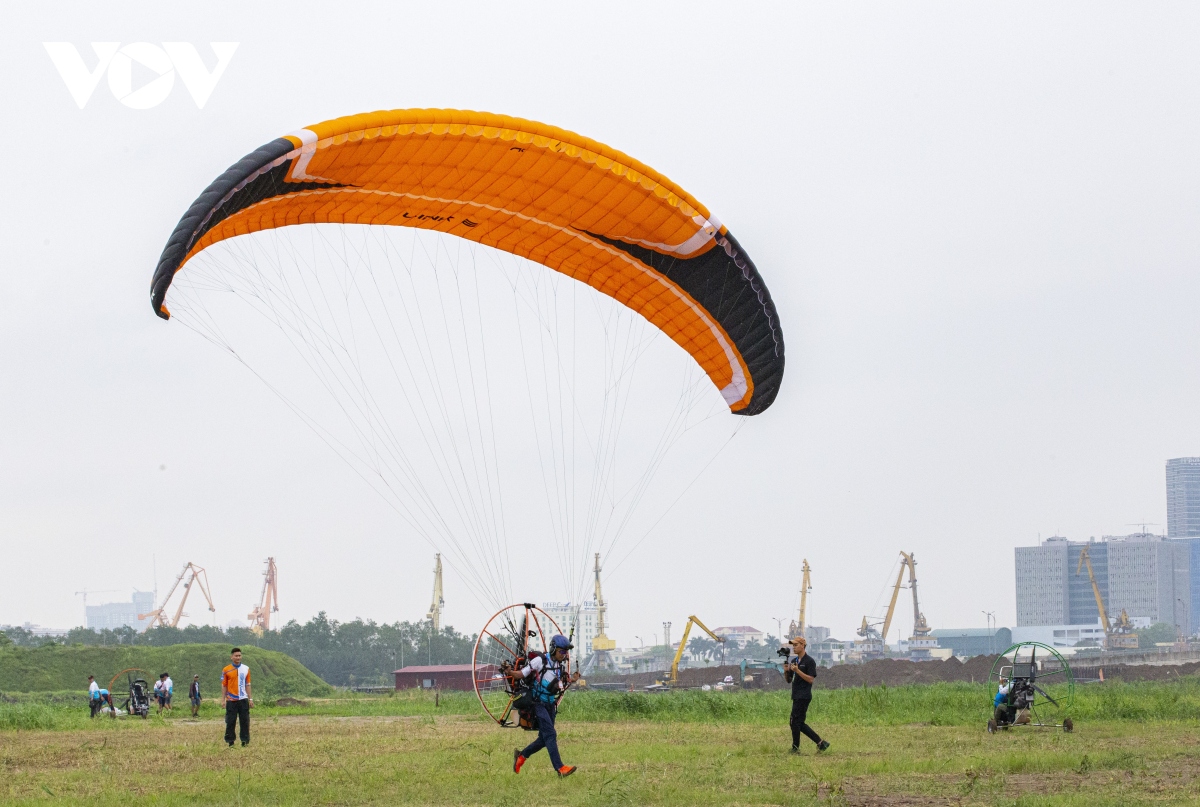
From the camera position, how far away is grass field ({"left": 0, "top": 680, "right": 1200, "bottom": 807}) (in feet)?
31.4

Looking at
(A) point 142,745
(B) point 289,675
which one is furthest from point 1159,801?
(B) point 289,675

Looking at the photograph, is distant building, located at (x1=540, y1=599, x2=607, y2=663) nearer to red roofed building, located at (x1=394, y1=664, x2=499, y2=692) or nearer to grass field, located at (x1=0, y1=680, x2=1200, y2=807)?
grass field, located at (x1=0, y1=680, x2=1200, y2=807)

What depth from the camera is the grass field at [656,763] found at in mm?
9570

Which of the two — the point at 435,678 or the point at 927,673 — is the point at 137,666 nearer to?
the point at 435,678

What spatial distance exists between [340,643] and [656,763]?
100 m

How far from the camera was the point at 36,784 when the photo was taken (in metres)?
10.9

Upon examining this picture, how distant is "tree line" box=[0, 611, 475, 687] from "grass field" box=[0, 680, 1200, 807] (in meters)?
Result: 87.7

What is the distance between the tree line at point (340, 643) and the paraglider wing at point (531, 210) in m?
90.5

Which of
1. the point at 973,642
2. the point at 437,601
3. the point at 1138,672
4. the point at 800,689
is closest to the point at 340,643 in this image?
the point at 437,601

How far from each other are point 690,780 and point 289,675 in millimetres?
59499

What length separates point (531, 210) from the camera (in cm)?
1495

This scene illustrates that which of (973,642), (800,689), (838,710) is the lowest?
(973,642)

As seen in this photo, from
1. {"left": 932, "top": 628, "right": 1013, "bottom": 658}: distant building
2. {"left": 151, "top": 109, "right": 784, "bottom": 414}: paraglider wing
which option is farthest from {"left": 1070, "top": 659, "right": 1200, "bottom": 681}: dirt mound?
{"left": 932, "top": 628, "right": 1013, "bottom": 658}: distant building

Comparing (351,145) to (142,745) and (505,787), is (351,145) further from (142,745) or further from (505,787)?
(142,745)
